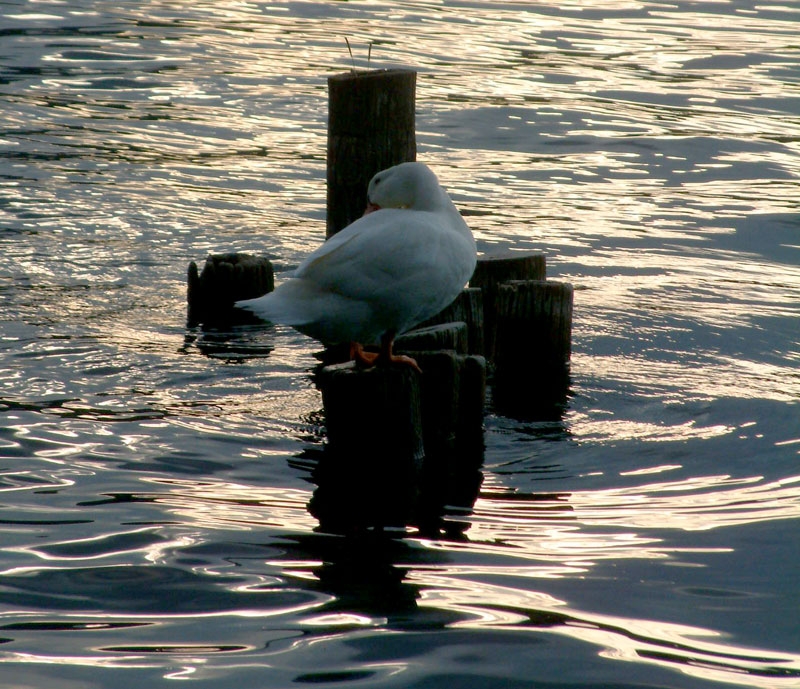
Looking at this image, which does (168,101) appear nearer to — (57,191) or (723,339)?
(57,191)

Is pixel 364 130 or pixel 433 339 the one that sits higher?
pixel 364 130

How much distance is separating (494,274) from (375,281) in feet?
6.83

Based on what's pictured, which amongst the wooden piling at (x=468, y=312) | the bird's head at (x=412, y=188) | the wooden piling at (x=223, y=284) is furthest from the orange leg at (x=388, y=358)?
the wooden piling at (x=223, y=284)

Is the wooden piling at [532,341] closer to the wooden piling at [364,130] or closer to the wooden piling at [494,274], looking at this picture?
the wooden piling at [494,274]

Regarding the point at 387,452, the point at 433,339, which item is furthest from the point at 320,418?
the point at 387,452

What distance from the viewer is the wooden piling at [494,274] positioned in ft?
24.5

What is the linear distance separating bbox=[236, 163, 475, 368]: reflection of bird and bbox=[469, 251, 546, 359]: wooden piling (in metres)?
1.50

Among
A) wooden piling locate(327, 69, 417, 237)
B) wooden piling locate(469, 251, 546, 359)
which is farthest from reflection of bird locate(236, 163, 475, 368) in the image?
wooden piling locate(469, 251, 546, 359)

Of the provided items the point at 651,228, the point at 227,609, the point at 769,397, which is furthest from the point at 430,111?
the point at 227,609

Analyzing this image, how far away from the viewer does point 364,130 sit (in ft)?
23.3

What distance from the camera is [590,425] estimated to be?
264 inches

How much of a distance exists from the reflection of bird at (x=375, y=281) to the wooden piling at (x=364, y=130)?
128cm

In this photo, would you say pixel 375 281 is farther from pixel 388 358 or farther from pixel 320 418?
pixel 320 418

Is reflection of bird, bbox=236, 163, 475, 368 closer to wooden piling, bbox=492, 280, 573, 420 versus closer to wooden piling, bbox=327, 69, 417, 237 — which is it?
wooden piling, bbox=327, 69, 417, 237
